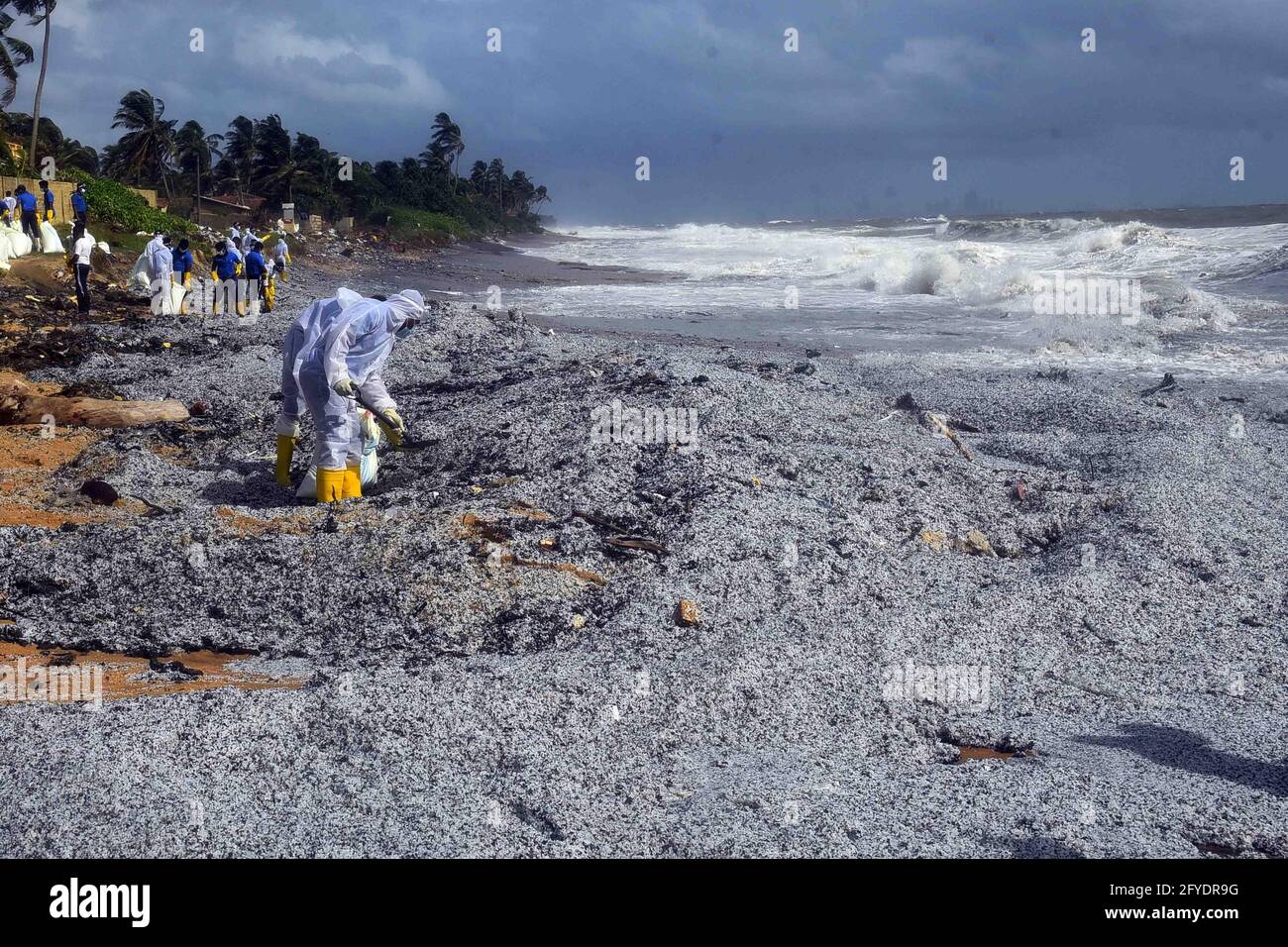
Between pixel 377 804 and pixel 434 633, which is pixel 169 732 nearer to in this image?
pixel 377 804

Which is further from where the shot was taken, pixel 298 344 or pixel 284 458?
pixel 284 458

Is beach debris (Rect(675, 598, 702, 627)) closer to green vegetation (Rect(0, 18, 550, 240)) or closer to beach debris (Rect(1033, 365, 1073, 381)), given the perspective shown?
beach debris (Rect(1033, 365, 1073, 381))

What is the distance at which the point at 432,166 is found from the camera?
74.9 m

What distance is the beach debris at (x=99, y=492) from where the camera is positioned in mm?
7152

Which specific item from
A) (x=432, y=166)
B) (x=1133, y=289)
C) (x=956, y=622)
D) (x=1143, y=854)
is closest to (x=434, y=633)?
(x=956, y=622)

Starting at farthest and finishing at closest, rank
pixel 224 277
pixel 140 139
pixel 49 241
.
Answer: pixel 140 139
pixel 49 241
pixel 224 277

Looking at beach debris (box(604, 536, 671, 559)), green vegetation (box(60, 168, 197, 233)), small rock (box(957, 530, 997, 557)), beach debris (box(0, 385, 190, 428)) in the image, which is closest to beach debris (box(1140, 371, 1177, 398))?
small rock (box(957, 530, 997, 557))

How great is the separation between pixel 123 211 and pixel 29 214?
7418 mm

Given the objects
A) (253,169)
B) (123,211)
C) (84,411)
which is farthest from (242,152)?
(84,411)

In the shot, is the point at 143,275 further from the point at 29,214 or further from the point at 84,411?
the point at 84,411

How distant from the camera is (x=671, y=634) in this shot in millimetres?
5203

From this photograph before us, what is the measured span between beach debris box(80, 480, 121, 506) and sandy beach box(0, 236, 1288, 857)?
0.07m

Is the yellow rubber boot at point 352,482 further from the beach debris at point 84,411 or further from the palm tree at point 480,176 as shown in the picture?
the palm tree at point 480,176

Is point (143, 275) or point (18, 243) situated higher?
point (18, 243)
